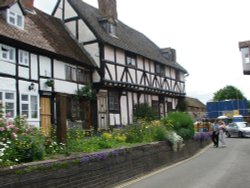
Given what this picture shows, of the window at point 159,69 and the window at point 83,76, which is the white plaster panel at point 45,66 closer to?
the window at point 83,76

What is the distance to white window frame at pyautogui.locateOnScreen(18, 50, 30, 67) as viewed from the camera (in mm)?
21172

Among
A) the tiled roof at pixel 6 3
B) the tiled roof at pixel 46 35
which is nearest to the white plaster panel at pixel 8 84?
the tiled roof at pixel 46 35

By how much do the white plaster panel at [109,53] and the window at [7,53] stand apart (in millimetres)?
9007

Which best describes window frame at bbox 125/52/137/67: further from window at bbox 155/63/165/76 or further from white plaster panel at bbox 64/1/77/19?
white plaster panel at bbox 64/1/77/19

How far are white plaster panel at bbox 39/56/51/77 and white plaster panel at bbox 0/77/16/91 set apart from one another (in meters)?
2.59

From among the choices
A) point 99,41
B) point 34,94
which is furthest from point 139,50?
point 34,94

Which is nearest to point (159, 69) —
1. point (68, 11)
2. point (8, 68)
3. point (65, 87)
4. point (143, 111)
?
point (143, 111)

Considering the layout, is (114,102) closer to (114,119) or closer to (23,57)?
(114,119)

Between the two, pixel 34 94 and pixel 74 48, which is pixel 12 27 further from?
pixel 74 48

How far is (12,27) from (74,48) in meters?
6.90

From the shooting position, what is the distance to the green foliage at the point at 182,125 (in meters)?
19.5

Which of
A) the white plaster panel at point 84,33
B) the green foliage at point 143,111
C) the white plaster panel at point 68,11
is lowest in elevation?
the green foliage at point 143,111

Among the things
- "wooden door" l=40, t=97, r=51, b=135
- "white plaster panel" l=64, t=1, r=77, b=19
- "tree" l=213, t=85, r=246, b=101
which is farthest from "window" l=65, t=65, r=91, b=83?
"tree" l=213, t=85, r=246, b=101

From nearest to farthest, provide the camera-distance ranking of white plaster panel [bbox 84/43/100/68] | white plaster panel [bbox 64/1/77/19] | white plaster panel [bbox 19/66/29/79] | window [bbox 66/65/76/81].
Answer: white plaster panel [bbox 19/66/29/79], window [bbox 66/65/76/81], white plaster panel [bbox 84/43/100/68], white plaster panel [bbox 64/1/77/19]
